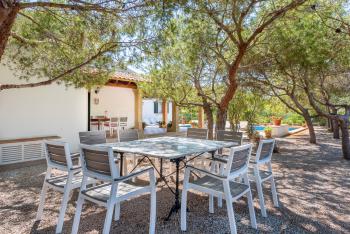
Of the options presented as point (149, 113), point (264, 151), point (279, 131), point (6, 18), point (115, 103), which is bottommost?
point (279, 131)

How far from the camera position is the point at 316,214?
144 inches

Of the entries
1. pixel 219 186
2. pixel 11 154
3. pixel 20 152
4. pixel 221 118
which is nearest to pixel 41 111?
pixel 20 152

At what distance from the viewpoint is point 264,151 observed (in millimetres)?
3842

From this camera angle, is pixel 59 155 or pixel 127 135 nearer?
pixel 59 155

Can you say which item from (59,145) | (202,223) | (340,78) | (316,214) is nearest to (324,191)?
(316,214)

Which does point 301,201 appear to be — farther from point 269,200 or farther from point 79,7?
point 79,7

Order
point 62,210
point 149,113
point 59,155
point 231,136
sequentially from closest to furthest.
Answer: point 62,210 < point 59,155 < point 231,136 < point 149,113

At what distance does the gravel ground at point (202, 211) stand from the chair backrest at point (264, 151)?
748 millimetres

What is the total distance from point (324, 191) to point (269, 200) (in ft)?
4.33

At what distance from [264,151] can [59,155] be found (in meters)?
2.88

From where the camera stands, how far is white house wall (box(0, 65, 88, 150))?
22.8ft

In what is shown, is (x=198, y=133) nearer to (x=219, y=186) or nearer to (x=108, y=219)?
(x=219, y=186)

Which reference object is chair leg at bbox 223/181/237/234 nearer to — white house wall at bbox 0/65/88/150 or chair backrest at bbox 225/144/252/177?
chair backrest at bbox 225/144/252/177

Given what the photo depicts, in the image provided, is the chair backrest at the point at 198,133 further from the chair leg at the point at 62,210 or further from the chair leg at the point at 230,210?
the chair leg at the point at 62,210
